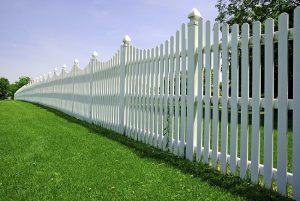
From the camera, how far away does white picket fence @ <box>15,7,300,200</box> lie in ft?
12.4

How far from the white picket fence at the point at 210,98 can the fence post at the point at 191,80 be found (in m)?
0.01

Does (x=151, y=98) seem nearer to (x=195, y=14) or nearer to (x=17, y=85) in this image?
(x=195, y=14)

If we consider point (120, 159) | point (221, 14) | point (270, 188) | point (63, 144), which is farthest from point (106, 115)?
point (221, 14)

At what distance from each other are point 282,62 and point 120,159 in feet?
8.99

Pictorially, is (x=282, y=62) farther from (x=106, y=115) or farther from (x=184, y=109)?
(x=106, y=115)

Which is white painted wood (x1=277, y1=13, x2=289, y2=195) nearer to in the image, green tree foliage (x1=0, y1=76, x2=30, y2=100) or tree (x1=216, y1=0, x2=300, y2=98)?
tree (x1=216, y1=0, x2=300, y2=98)

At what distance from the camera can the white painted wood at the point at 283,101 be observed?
3730 millimetres

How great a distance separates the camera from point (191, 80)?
5.42 metres

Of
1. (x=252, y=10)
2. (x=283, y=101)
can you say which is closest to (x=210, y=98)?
(x=283, y=101)

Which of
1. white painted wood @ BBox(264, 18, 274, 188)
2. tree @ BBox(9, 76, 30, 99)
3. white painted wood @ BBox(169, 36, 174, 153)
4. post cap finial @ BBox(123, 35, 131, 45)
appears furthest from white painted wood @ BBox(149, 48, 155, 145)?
tree @ BBox(9, 76, 30, 99)

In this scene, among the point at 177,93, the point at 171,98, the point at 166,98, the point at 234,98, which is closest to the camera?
the point at 234,98

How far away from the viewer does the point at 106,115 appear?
974 cm

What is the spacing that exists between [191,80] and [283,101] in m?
1.87

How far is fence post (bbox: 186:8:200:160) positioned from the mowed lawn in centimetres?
32
